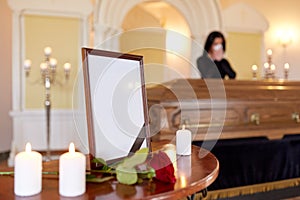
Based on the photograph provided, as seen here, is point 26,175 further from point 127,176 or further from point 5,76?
point 5,76

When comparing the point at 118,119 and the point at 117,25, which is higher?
the point at 117,25

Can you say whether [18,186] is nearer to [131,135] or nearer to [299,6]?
[131,135]

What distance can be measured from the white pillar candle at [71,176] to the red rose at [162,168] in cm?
19

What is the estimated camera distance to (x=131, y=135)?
3.41 feet

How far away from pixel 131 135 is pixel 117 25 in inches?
153

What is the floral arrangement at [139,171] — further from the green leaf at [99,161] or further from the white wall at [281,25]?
the white wall at [281,25]

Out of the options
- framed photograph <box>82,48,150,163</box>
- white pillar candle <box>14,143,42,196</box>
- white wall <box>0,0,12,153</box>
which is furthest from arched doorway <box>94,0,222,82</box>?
white wall <box>0,0,12,153</box>

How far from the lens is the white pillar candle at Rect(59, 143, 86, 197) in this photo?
76cm

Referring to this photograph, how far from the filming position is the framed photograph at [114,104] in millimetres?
932

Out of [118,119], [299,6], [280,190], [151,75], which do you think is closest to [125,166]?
[118,119]

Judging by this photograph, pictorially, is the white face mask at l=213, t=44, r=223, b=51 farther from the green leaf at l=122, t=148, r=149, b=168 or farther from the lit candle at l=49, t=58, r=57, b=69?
the green leaf at l=122, t=148, r=149, b=168

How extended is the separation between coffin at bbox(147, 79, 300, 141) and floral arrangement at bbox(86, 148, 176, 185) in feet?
2.31

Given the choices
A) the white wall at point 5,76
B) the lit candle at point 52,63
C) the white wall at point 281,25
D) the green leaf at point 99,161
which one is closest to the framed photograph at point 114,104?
the green leaf at point 99,161

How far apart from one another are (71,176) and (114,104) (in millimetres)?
291
